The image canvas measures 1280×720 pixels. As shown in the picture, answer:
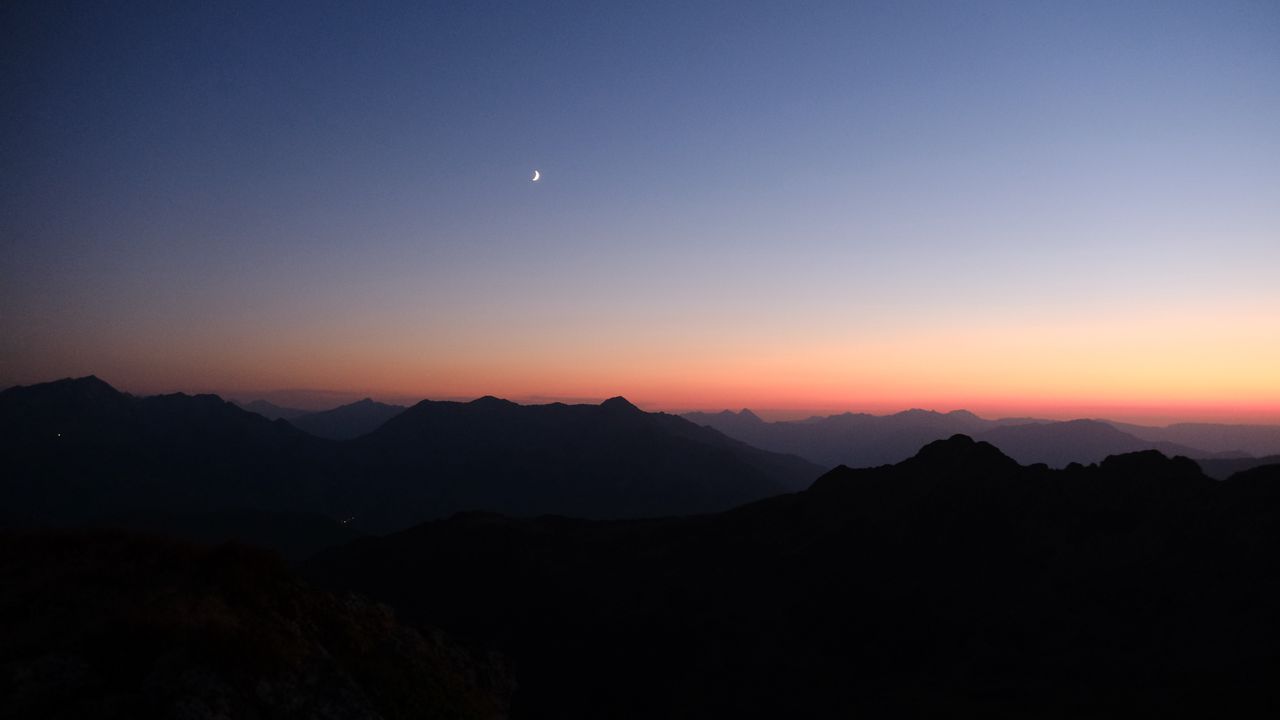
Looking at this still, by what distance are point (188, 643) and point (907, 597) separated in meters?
77.1

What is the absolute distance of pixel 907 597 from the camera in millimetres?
74438

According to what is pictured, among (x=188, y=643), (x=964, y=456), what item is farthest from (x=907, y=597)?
(x=188, y=643)

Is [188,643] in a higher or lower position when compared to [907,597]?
higher

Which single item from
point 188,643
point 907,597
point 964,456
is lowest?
point 907,597

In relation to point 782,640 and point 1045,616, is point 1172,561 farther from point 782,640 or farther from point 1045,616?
point 782,640

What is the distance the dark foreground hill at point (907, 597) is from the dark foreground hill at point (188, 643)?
5220cm

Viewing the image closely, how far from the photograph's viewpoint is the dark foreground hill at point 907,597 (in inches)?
2228

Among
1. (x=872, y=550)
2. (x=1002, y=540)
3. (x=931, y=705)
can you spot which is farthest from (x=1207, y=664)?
(x=872, y=550)

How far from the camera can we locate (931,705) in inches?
2199

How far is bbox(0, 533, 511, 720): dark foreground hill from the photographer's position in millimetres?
11789

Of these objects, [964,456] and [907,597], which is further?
[964,456]

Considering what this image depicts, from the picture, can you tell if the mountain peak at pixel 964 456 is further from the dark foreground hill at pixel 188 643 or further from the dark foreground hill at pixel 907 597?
the dark foreground hill at pixel 188 643

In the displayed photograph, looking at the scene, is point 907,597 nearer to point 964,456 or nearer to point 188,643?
point 964,456

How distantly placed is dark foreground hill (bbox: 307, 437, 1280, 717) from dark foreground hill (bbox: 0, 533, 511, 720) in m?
52.2
